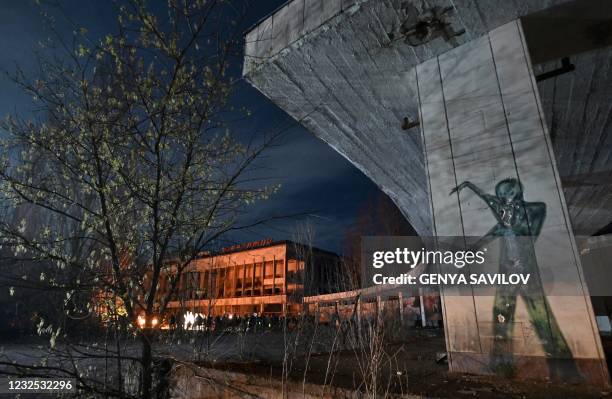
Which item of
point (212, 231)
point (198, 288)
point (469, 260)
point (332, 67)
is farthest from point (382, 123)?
point (198, 288)

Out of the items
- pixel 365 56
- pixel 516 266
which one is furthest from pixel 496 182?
pixel 365 56

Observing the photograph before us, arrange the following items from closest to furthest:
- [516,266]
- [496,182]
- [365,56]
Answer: [516,266] < [496,182] < [365,56]

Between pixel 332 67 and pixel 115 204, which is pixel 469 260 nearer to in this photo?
pixel 332 67

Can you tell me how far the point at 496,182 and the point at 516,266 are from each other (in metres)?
0.85

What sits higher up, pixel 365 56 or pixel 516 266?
pixel 365 56

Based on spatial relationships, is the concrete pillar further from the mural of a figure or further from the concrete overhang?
the concrete overhang

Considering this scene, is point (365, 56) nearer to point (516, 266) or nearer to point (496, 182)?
point (496, 182)

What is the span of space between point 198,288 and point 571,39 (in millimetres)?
5394

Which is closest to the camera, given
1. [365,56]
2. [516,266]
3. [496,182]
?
[516,266]

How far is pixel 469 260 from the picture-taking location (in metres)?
3.26

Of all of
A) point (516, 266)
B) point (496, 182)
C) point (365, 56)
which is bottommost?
point (516, 266)

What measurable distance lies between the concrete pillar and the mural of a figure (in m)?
0.01

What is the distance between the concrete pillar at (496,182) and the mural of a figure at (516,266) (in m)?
0.01

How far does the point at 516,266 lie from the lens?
3006 millimetres
